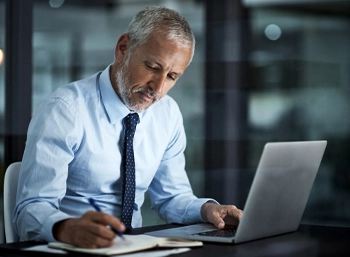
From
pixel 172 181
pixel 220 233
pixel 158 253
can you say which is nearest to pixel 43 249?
pixel 158 253

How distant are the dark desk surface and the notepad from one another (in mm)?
27

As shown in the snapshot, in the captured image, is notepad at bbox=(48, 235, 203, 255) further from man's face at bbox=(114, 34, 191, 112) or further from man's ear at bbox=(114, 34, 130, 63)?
man's ear at bbox=(114, 34, 130, 63)

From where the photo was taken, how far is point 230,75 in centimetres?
343

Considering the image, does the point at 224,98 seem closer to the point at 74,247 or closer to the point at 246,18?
the point at 246,18

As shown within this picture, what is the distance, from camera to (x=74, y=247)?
1.29 metres

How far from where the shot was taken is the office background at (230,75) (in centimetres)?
320

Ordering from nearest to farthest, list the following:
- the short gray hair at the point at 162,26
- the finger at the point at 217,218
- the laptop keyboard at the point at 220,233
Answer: the laptop keyboard at the point at 220,233 → the finger at the point at 217,218 → the short gray hair at the point at 162,26

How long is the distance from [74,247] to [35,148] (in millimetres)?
425

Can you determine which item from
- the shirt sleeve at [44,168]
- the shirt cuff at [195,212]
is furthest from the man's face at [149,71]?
the shirt cuff at [195,212]

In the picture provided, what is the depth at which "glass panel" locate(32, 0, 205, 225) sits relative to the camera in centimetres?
327

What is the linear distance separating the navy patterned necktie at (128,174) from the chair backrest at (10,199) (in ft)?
1.11

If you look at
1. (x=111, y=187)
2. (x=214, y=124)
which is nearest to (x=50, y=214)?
(x=111, y=187)

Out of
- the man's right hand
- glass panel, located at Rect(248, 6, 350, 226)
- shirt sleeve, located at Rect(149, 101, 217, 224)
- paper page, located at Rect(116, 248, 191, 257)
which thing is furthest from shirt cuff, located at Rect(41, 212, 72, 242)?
glass panel, located at Rect(248, 6, 350, 226)

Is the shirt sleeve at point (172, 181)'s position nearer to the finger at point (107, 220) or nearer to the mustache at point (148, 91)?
the mustache at point (148, 91)
